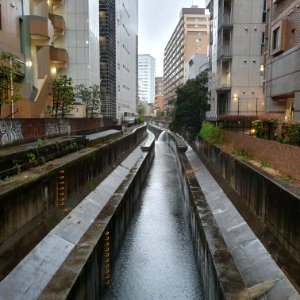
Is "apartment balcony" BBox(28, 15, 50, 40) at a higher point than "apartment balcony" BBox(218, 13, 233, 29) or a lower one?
lower

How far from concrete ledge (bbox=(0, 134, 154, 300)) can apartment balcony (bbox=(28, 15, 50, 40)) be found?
1647cm

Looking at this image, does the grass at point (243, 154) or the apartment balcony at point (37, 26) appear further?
the apartment balcony at point (37, 26)

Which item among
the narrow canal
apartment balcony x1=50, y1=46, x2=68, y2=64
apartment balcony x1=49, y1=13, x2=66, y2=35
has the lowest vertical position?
the narrow canal

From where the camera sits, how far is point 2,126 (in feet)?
43.6

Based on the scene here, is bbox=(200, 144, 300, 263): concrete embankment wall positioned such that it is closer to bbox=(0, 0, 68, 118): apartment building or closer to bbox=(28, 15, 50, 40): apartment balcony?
bbox=(0, 0, 68, 118): apartment building

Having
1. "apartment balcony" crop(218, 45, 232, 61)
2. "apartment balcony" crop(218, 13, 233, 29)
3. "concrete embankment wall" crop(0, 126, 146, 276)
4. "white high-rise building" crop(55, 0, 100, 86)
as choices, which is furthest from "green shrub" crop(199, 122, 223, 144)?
"white high-rise building" crop(55, 0, 100, 86)

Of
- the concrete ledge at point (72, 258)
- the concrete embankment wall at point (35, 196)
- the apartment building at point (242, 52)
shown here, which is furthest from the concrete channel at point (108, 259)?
the apartment building at point (242, 52)

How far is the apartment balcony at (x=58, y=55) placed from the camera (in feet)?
110

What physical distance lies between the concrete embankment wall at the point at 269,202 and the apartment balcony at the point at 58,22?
93.0 feet

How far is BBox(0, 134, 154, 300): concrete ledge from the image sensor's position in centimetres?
705

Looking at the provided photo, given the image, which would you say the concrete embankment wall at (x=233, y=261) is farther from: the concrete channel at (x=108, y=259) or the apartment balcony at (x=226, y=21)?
the apartment balcony at (x=226, y=21)

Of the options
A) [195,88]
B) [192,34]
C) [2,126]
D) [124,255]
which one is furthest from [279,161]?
[192,34]

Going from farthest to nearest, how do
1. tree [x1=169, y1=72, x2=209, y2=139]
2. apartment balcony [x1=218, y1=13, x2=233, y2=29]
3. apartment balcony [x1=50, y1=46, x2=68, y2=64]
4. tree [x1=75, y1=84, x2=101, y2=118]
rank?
1. apartment balcony [x1=218, y1=13, x2=233, y2=29]
2. tree [x1=169, y1=72, x2=209, y2=139]
3. tree [x1=75, y1=84, x2=101, y2=118]
4. apartment balcony [x1=50, y1=46, x2=68, y2=64]

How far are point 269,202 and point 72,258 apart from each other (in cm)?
604
